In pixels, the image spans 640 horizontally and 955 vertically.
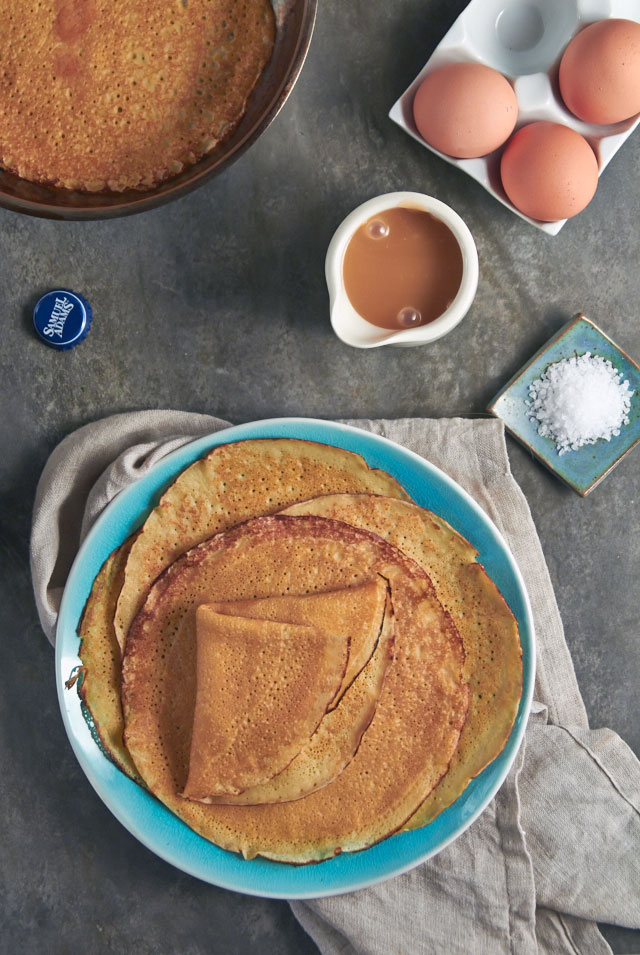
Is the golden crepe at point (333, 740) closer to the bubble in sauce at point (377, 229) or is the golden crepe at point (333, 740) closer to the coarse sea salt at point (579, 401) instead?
the coarse sea salt at point (579, 401)

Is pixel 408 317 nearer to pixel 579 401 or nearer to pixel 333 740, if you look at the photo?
pixel 579 401

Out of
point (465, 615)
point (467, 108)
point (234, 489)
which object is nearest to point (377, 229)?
point (467, 108)

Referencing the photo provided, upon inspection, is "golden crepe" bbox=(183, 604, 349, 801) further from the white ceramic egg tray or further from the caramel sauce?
the white ceramic egg tray

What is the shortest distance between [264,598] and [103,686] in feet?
1.25

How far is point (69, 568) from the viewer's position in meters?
1.71

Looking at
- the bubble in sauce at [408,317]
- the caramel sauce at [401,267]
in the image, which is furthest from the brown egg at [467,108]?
the bubble in sauce at [408,317]

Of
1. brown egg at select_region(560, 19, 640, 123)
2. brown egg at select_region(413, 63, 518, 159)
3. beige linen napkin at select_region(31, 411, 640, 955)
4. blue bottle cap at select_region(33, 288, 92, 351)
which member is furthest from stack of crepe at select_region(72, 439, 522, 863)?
brown egg at select_region(560, 19, 640, 123)

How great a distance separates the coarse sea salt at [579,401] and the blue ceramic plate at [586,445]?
0.04 feet

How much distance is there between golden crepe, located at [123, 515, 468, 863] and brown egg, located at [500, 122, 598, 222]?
2.48 ft

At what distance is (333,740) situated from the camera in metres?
1.52

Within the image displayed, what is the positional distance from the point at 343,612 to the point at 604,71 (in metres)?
1.15

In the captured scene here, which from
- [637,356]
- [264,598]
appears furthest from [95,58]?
[637,356]

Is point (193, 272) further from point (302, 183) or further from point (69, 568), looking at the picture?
point (69, 568)

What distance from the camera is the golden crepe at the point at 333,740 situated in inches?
59.6
